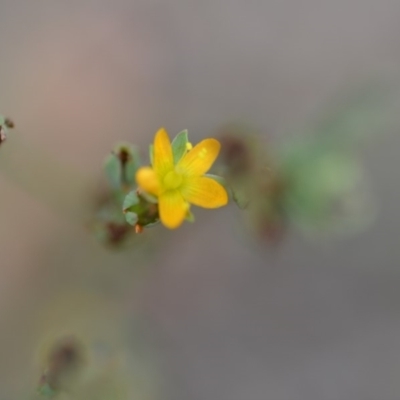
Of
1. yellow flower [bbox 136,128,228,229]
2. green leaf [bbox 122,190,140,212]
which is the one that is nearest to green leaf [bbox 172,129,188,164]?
yellow flower [bbox 136,128,228,229]

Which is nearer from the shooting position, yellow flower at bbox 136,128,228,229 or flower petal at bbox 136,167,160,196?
flower petal at bbox 136,167,160,196

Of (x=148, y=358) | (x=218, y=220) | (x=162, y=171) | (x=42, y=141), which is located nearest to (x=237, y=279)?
(x=218, y=220)

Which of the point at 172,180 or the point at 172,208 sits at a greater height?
the point at 172,180

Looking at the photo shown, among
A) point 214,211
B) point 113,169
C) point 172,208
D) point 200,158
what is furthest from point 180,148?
point 214,211

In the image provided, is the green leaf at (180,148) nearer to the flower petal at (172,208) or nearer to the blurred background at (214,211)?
the flower petal at (172,208)

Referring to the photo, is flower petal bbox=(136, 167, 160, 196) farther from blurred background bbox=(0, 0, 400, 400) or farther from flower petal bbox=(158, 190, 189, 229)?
blurred background bbox=(0, 0, 400, 400)

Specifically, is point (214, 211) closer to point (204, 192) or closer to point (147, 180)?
point (204, 192)

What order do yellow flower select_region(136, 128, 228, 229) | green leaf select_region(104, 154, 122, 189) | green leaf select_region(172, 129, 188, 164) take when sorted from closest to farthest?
1. yellow flower select_region(136, 128, 228, 229)
2. green leaf select_region(172, 129, 188, 164)
3. green leaf select_region(104, 154, 122, 189)

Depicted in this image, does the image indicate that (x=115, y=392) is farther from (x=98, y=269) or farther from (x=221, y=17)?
(x=221, y=17)
